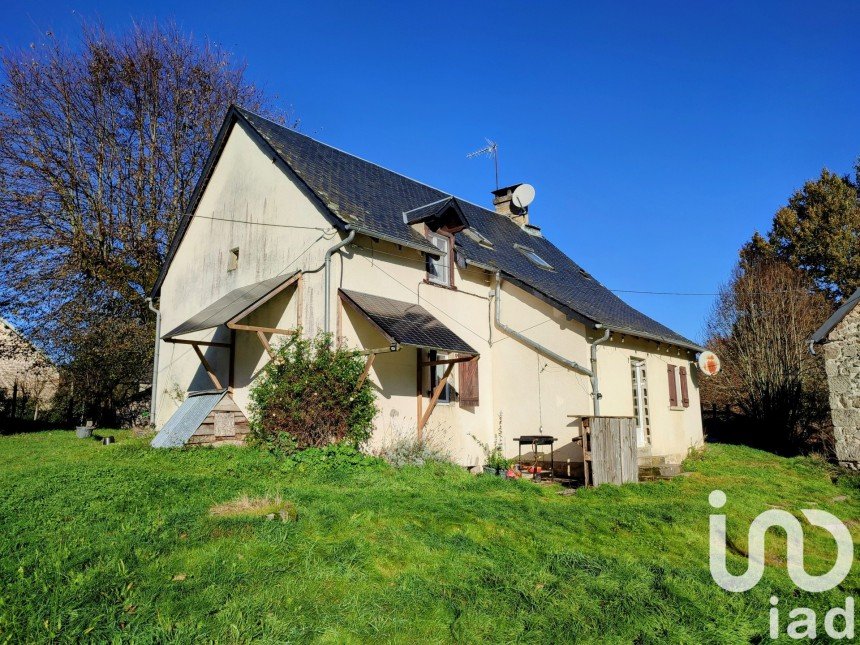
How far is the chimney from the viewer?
2238 centimetres

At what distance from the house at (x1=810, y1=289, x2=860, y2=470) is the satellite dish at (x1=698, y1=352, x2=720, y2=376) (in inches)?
151

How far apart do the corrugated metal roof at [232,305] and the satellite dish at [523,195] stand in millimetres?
12414

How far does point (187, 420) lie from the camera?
457 inches

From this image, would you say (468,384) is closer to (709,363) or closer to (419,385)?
(419,385)

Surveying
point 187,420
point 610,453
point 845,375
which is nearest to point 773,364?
point 845,375

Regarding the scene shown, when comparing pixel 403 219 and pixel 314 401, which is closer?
pixel 314 401

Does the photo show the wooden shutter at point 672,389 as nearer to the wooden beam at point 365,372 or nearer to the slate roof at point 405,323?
the slate roof at point 405,323

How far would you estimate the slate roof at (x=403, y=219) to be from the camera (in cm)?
1195

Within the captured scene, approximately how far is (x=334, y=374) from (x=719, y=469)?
32.4ft

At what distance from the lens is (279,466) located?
29.8ft

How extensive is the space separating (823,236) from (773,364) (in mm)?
12266

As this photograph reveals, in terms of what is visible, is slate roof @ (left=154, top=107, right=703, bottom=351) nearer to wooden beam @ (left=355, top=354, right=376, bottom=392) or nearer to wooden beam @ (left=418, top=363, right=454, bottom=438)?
wooden beam @ (left=355, top=354, right=376, bottom=392)

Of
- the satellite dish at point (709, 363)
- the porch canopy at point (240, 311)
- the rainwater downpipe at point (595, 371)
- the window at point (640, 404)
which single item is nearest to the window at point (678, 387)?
the satellite dish at point (709, 363)

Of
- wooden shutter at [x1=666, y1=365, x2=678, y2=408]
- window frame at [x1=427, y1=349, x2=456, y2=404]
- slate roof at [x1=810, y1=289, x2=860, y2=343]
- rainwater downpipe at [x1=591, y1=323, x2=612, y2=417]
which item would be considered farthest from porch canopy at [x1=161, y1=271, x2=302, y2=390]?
slate roof at [x1=810, y1=289, x2=860, y2=343]
